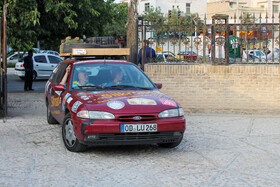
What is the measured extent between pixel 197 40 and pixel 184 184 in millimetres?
7674

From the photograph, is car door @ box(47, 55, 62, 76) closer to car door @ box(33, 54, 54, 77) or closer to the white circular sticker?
car door @ box(33, 54, 54, 77)

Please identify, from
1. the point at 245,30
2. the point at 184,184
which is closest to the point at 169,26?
the point at 245,30

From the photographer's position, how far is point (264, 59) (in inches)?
505

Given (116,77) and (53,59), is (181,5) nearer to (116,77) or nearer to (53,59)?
(53,59)

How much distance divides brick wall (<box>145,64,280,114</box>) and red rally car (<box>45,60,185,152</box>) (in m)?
4.46

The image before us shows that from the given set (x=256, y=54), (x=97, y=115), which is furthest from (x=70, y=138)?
(x=256, y=54)

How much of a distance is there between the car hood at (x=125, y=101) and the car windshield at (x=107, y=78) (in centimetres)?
34

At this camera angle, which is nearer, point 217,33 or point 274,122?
point 274,122

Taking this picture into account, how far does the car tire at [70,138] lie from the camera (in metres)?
7.39

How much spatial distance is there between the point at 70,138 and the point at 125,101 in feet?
3.66

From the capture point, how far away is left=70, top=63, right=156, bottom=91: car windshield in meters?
8.13

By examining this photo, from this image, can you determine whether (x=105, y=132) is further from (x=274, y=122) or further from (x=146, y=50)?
(x=146, y=50)

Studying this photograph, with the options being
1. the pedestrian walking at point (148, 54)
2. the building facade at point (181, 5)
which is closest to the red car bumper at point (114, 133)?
the pedestrian walking at point (148, 54)

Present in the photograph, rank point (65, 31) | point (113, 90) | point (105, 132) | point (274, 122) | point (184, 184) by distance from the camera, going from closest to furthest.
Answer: point (184, 184) < point (105, 132) < point (113, 90) < point (274, 122) < point (65, 31)
